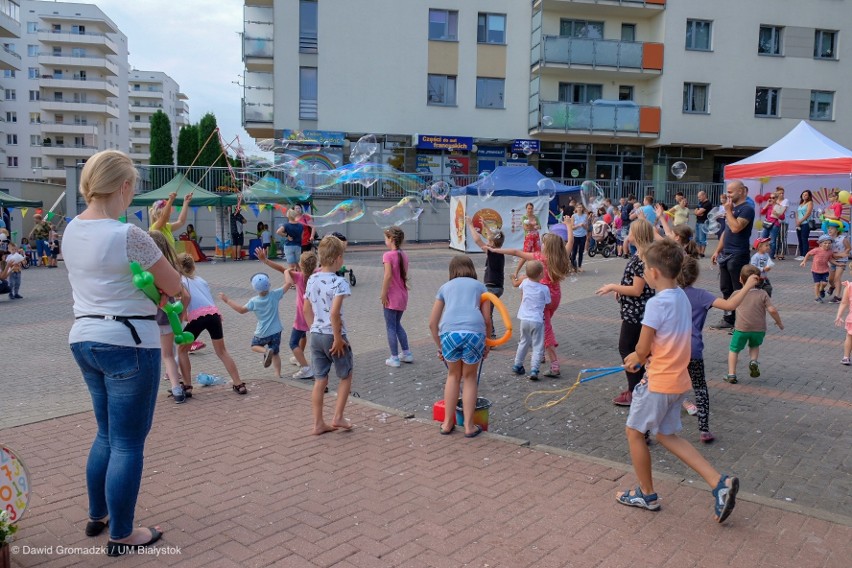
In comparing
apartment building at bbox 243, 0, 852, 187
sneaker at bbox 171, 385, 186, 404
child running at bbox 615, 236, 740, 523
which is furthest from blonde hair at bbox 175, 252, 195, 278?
apartment building at bbox 243, 0, 852, 187

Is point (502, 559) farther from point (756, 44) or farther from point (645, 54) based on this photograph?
point (756, 44)

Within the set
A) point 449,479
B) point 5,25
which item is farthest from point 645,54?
point 5,25

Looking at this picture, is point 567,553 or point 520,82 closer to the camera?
point 567,553

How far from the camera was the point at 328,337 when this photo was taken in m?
5.52

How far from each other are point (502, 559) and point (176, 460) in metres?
2.59

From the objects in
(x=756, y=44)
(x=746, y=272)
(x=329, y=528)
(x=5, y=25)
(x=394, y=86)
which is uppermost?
(x=5, y=25)

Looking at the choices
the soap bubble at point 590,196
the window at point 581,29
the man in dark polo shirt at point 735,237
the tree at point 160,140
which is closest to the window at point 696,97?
the window at point 581,29

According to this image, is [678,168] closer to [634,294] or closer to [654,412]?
[634,294]

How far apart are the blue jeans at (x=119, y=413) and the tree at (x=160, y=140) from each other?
143ft

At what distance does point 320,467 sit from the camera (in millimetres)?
4824

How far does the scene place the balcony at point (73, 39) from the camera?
77.9 meters

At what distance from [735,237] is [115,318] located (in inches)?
326

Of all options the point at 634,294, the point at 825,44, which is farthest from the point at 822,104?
the point at 634,294

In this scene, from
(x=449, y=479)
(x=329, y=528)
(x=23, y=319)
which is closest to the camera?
(x=329, y=528)
